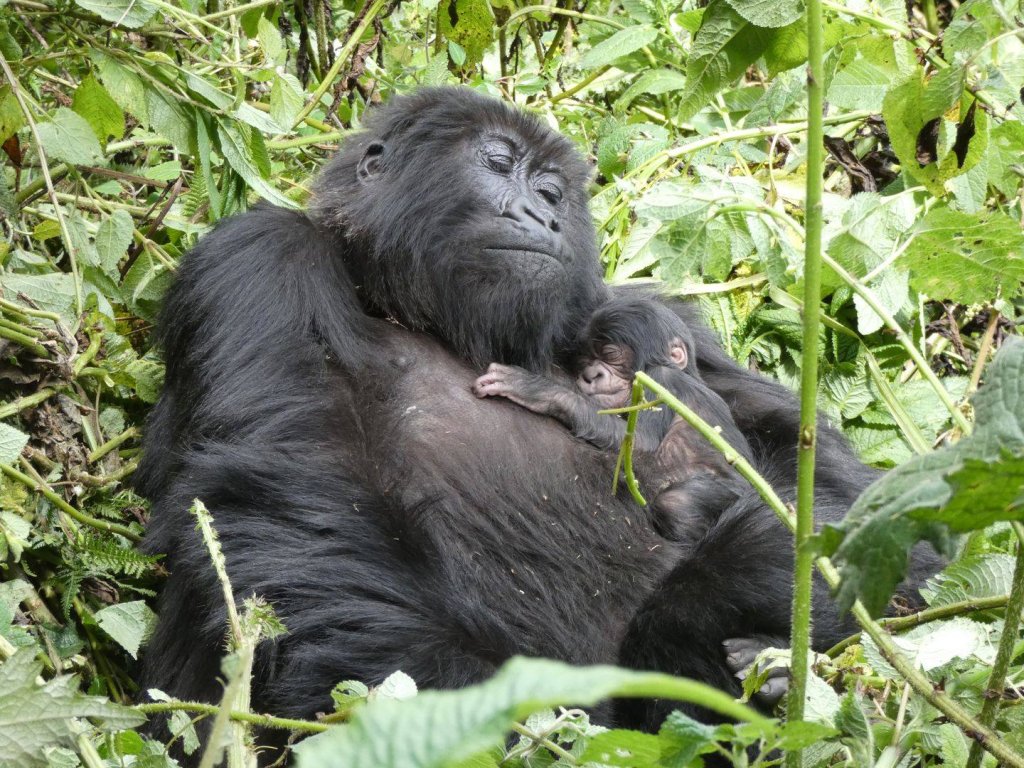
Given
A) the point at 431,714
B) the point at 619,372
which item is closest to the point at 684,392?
the point at 619,372

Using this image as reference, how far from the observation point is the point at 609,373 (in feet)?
12.0

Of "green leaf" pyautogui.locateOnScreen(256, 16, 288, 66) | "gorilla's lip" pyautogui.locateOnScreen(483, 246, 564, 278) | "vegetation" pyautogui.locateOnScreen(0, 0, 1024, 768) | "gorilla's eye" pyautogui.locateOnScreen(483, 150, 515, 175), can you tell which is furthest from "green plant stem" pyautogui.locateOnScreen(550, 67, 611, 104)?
"gorilla's lip" pyautogui.locateOnScreen(483, 246, 564, 278)

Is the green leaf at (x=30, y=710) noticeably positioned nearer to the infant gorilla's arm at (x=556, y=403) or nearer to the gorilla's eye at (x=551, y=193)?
the infant gorilla's arm at (x=556, y=403)

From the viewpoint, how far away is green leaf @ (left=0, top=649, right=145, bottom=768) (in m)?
1.83

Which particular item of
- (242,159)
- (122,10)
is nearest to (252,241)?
(242,159)

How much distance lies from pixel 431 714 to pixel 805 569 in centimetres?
77

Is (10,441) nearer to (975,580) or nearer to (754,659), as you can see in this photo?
(754,659)

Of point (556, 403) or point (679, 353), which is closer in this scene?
point (556, 403)

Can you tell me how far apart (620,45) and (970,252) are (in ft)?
8.28

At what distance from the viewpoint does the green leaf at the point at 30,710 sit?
71.9 inches

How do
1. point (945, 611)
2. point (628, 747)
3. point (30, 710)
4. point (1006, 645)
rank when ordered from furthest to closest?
1. point (945, 611)
2. point (30, 710)
3. point (1006, 645)
4. point (628, 747)

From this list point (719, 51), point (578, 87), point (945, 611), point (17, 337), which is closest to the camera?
point (945, 611)

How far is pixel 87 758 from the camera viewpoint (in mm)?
1898

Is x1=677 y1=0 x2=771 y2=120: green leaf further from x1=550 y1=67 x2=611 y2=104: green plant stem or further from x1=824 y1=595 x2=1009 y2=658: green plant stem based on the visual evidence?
x1=550 y1=67 x2=611 y2=104: green plant stem
